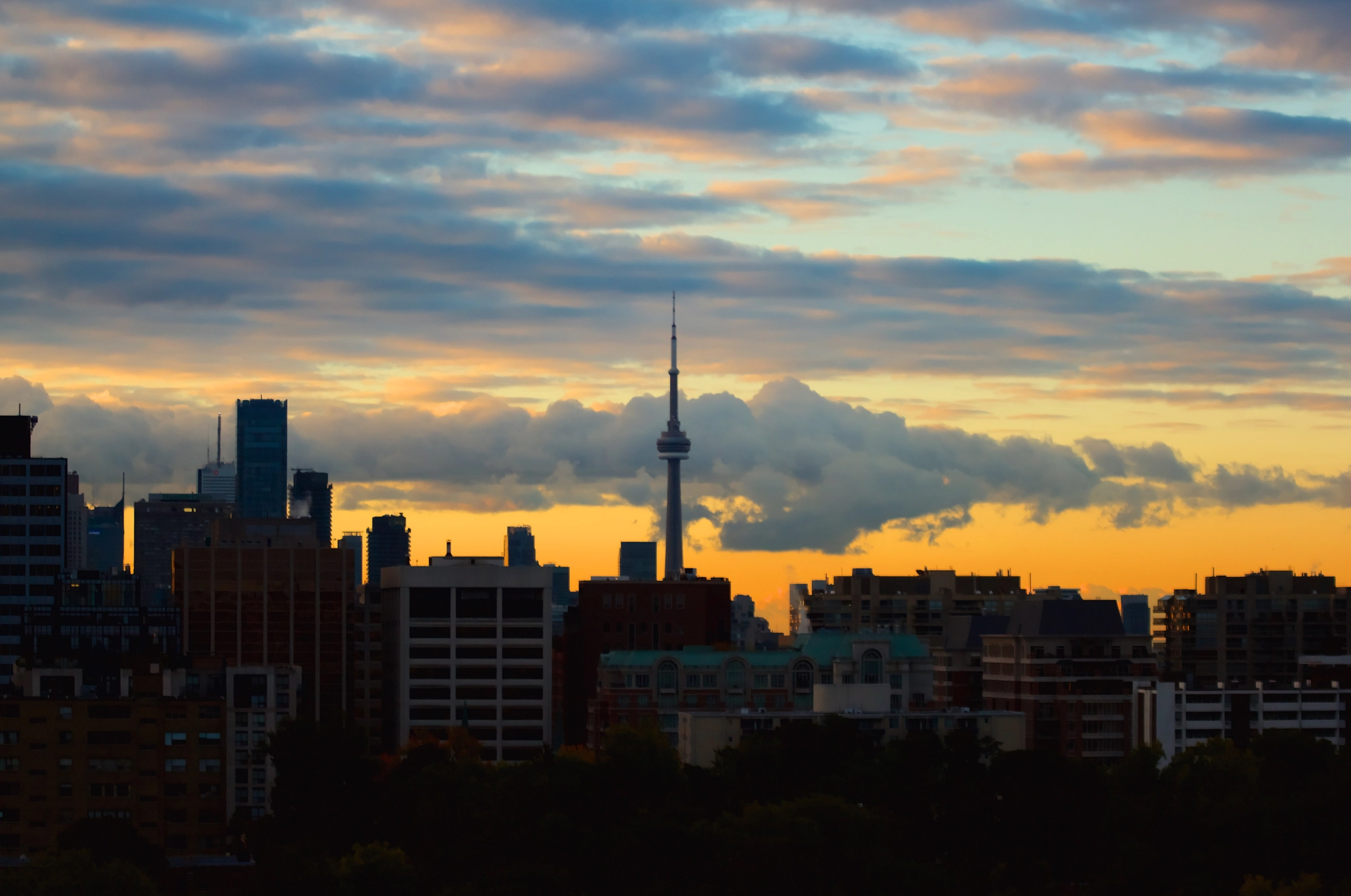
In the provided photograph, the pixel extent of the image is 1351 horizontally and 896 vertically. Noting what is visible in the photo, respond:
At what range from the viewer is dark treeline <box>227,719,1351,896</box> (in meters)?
151

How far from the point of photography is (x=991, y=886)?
164 m

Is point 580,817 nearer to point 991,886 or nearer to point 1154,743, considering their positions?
point 991,886

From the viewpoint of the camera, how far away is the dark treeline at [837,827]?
151 meters

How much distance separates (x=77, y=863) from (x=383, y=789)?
51459mm

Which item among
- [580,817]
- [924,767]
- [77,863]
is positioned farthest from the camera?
[924,767]

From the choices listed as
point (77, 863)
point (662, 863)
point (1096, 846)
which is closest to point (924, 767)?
point (1096, 846)

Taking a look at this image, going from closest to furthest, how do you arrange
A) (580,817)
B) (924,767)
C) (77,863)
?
(77,863) < (580,817) < (924,767)

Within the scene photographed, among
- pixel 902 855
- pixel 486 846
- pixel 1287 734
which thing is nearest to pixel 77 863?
pixel 486 846

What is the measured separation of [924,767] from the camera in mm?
191500

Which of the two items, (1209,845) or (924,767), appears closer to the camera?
(1209,845)

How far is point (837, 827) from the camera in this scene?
15550 cm

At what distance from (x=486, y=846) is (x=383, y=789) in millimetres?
31819

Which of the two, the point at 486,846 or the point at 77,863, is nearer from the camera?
the point at 77,863

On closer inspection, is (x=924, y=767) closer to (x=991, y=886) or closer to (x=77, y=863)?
(x=991, y=886)
